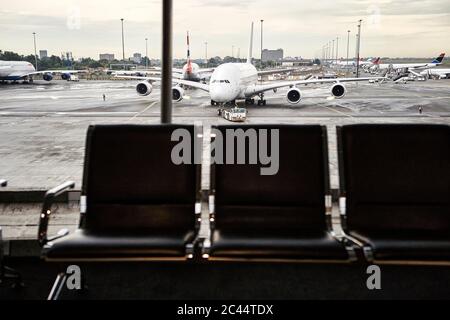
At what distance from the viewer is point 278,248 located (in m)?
1.76

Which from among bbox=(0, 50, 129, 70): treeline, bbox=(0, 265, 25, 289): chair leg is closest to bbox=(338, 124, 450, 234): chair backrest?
bbox=(0, 265, 25, 289): chair leg

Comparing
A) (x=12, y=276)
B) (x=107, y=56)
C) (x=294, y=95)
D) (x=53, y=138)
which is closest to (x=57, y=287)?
(x=12, y=276)

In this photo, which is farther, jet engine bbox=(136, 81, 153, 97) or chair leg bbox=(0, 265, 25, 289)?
jet engine bbox=(136, 81, 153, 97)

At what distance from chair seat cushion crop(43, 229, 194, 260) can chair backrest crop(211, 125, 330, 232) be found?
33cm

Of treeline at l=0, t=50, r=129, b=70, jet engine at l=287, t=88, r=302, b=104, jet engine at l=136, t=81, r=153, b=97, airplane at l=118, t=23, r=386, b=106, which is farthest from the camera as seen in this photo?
airplane at l=118, t=23, r=386, b=106

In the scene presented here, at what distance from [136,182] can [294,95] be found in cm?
1143

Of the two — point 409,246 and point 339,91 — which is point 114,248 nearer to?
point 409,246

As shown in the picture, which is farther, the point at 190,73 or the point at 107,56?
the point at 190,73

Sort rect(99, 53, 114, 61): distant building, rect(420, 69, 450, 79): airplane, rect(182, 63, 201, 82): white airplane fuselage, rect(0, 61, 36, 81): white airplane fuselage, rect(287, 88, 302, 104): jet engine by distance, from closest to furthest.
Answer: rect(99, 53, 114, 61): distant building
rect(0, 61, 36, 81): white airplane fuselage
rect(287, 88, 302, 104): jet engine
rect(182, 63, 201, 82): white airplane fuselage
rect(420, 69, 450, 79): airplane

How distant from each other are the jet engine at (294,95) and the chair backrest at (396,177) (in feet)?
36.4

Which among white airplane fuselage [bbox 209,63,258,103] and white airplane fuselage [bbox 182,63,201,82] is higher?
white airplane fuselage [bbox 182,63,201,82]

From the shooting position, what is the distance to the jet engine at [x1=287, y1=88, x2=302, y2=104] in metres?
12.9

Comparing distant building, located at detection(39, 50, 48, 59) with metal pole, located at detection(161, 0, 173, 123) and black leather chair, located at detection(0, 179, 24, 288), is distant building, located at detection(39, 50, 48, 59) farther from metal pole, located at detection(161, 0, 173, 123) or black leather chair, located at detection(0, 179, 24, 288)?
black leather chair, located at detection(0, 179, 24, 288)

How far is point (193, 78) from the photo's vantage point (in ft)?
65.5
